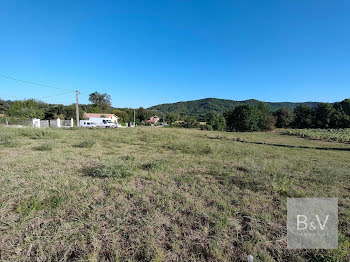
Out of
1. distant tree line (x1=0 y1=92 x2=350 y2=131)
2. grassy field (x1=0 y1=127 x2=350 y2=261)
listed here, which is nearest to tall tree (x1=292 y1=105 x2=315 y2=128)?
distant tree line (x1=0 y1=92 x2=350 y2=131)

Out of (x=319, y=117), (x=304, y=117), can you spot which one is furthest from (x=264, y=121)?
(x=319, y=117)

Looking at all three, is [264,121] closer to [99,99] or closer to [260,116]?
[260,116]

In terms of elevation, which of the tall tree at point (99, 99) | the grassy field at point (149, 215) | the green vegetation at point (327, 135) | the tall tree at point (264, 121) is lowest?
the green vegetation at point (327, 135)

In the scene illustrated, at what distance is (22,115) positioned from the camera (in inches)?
1332

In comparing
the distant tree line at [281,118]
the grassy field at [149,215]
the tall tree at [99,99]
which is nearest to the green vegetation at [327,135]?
the distant tree line at [281,118]

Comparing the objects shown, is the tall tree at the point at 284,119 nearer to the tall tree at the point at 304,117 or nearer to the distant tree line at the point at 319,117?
the distant tree line at the point at 319,117

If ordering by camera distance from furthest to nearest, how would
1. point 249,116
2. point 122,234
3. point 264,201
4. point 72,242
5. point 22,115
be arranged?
point 249,116
point 22,115
point 264,201
point 122,234
point 72,242

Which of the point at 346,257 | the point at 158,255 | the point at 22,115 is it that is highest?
the point at 22,115

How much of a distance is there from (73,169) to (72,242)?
314 centimetres

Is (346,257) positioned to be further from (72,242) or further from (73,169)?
(73,169)

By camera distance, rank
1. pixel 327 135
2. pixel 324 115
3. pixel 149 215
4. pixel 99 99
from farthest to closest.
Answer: pixel 99 99
pixel 324 115
pixel 327 135
pixel 149 215

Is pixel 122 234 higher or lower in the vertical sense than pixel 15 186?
lower

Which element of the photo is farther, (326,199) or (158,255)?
(326,199)

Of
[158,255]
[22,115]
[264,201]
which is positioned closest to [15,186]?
[158,255]
